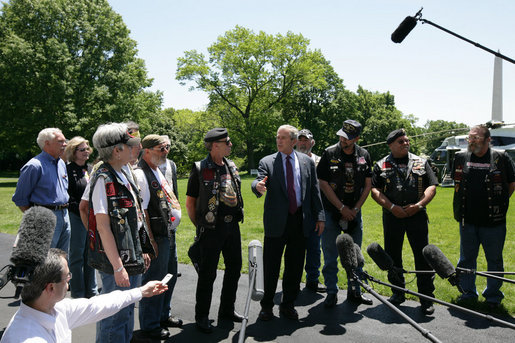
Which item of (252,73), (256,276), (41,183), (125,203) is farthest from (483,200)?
(252,73)

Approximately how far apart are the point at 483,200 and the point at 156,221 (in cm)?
447

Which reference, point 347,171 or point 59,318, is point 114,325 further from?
point 347,171

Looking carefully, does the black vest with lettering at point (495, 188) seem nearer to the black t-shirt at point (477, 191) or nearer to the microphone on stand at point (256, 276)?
the black t-shirt at point (477, 191)

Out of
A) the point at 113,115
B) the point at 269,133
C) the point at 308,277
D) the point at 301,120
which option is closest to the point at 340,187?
the point at 308,277

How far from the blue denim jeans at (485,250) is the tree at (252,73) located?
143 feet

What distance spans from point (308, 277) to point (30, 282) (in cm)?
482

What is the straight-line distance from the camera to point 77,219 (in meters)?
5.66

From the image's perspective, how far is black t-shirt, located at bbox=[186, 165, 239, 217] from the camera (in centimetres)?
462

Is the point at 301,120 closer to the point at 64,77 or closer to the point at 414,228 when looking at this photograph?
the point at 64,77

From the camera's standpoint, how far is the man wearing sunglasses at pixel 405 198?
5377mm

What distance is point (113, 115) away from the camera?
1321 inches

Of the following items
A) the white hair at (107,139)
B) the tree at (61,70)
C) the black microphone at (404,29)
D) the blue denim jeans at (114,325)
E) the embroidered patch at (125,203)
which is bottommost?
the blue denim jeans at (114,325)

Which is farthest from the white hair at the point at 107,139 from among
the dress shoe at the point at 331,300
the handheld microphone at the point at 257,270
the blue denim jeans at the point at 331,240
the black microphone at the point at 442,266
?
the dress shoe at the point at 331,300

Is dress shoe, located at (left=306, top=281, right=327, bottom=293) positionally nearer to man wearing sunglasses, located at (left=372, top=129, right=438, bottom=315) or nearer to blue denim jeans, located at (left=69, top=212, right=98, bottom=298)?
man wearing sunglasses, located at (left=372, top=129, right=438, bottom=315)
